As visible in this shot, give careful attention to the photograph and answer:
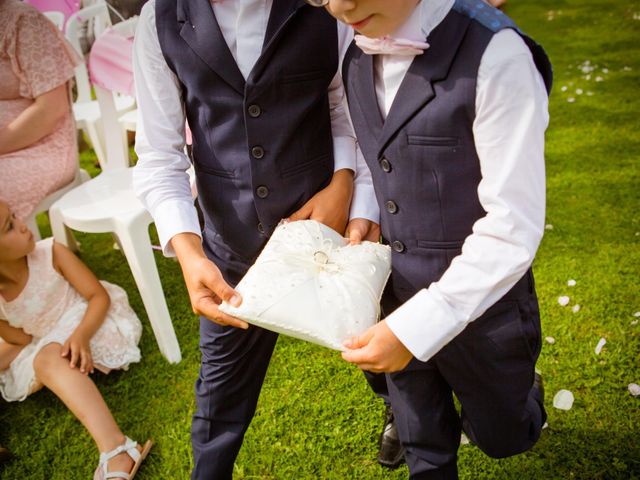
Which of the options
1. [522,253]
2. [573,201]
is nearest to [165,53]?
[522,253]

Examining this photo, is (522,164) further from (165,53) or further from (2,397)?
(2,397)

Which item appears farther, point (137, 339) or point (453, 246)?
point (137, 339)

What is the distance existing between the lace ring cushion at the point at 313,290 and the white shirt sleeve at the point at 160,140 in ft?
1.02

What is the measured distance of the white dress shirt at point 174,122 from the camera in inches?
50.8

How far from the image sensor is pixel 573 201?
10.3 ft

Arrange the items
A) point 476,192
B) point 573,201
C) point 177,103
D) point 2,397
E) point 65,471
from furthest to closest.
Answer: point 573,201, point 2,397, point 65,471, point 177,103, point 476,192

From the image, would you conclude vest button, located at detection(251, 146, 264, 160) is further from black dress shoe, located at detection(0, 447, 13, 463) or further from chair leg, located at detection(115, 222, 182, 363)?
black dress shoe, located at detection(0, 447, 13, 463)

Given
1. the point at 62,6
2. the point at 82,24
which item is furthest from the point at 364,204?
the point at 62,6

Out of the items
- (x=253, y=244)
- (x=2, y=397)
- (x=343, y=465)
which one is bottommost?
(x=2, y=397)

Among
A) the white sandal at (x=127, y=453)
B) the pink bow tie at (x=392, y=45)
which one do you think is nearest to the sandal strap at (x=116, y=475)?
the white sandal at (x=127, y=453)

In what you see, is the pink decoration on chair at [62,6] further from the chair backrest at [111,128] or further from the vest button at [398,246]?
the vest button at [398,246]

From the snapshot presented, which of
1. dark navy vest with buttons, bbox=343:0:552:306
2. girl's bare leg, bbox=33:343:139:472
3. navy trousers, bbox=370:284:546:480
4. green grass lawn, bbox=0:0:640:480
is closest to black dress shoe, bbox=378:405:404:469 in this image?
green grass lawn, bbox=0:0:640:480

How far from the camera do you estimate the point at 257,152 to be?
132 cm

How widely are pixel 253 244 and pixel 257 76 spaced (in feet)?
1.39
